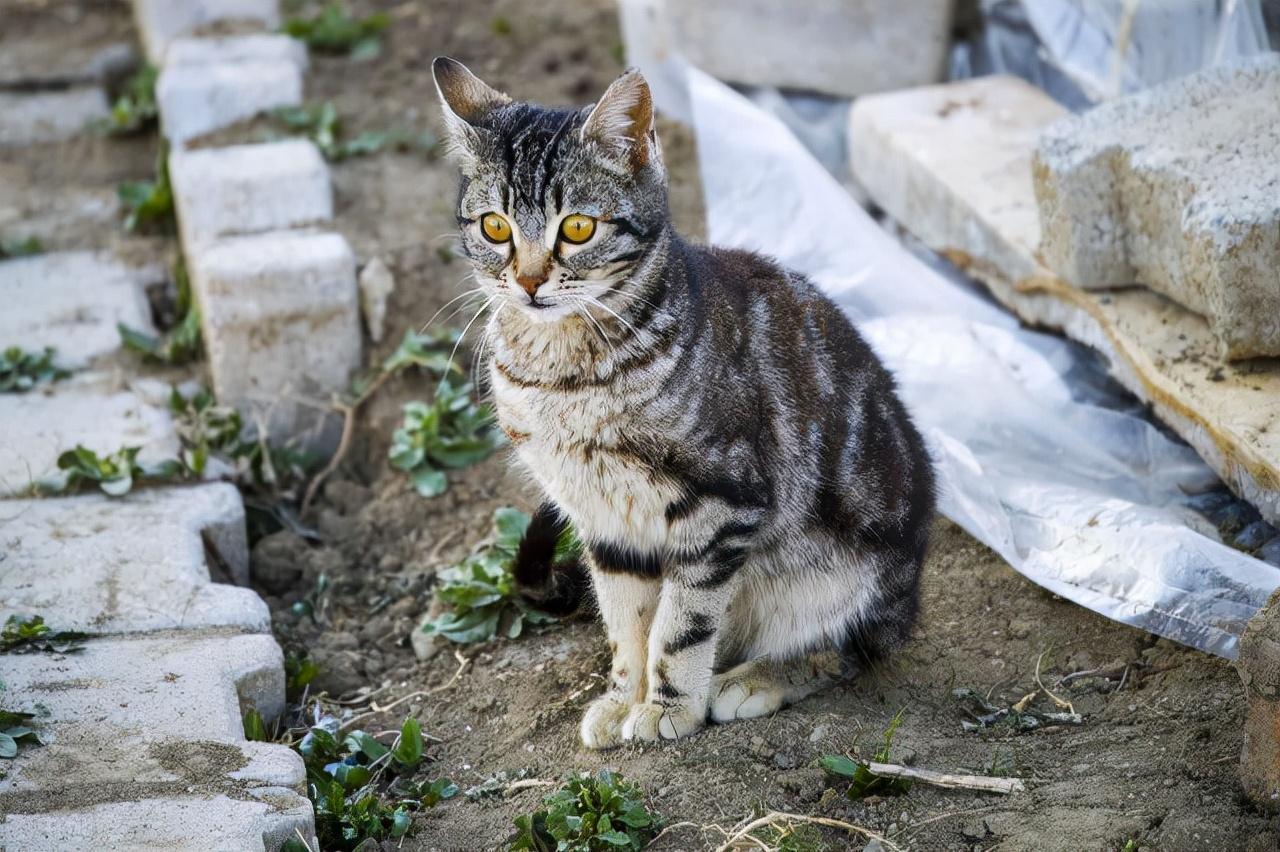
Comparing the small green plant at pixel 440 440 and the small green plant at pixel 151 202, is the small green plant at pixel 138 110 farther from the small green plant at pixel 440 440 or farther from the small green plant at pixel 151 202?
the small green plant at pixel 440 440

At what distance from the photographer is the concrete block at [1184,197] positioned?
3324 millimetres

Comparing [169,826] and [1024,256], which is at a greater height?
[1024,256]

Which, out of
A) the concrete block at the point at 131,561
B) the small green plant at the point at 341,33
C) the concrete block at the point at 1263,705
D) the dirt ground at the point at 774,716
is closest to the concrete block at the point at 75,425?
the concrete block at the point at 131,561

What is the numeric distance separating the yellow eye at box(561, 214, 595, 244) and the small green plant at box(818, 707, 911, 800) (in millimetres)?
1187

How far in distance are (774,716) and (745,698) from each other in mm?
82

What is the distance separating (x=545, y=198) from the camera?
285 cm

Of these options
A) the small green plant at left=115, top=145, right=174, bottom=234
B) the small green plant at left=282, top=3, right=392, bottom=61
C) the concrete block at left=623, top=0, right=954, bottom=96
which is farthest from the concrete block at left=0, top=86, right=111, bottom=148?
the concrete block at left=623, top=0, right=954, bottom=96

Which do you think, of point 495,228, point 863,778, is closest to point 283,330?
point 495,228

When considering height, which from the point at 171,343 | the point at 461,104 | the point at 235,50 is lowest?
the point at 171,343

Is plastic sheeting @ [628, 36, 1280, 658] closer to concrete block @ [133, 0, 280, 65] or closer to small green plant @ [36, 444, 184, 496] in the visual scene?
small green plant @ [36, 444, 184, 496]

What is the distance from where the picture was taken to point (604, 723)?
125 inches

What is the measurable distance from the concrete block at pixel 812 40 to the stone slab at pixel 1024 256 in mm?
294

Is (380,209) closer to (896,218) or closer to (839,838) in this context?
(896,218)

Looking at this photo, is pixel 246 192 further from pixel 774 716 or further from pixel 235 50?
pixel 774 716
